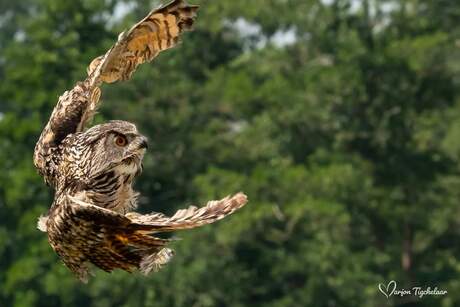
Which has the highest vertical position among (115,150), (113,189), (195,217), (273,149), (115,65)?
(273,149)

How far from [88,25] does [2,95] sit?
2235 mm

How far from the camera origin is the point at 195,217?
299 inches

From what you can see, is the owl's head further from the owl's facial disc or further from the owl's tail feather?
the owl's tail feather

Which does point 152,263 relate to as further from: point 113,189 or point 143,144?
point 143,144

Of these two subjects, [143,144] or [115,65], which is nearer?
[143,144]

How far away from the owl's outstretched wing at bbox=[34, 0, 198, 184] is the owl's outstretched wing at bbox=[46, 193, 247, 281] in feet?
1.53

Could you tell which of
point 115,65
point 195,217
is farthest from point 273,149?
point 195,217

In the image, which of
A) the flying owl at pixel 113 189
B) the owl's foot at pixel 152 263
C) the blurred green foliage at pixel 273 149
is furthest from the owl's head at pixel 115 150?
the blurred green foliage at pixel 273 149

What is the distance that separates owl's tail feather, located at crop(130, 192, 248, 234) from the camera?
7.57 meters

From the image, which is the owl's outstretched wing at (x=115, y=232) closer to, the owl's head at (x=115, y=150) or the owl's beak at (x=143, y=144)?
the owl's head at (x=115, y=150)

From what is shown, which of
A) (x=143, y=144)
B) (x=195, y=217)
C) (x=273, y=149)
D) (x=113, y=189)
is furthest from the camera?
(x=273, y=149)

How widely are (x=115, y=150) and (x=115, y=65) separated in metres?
0.78

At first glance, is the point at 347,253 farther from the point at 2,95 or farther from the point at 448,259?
the point at 2,95

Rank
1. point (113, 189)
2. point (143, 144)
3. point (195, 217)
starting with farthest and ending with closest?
1. point (113, 189)
2. point (143, 144)
3. point (195, 217)
